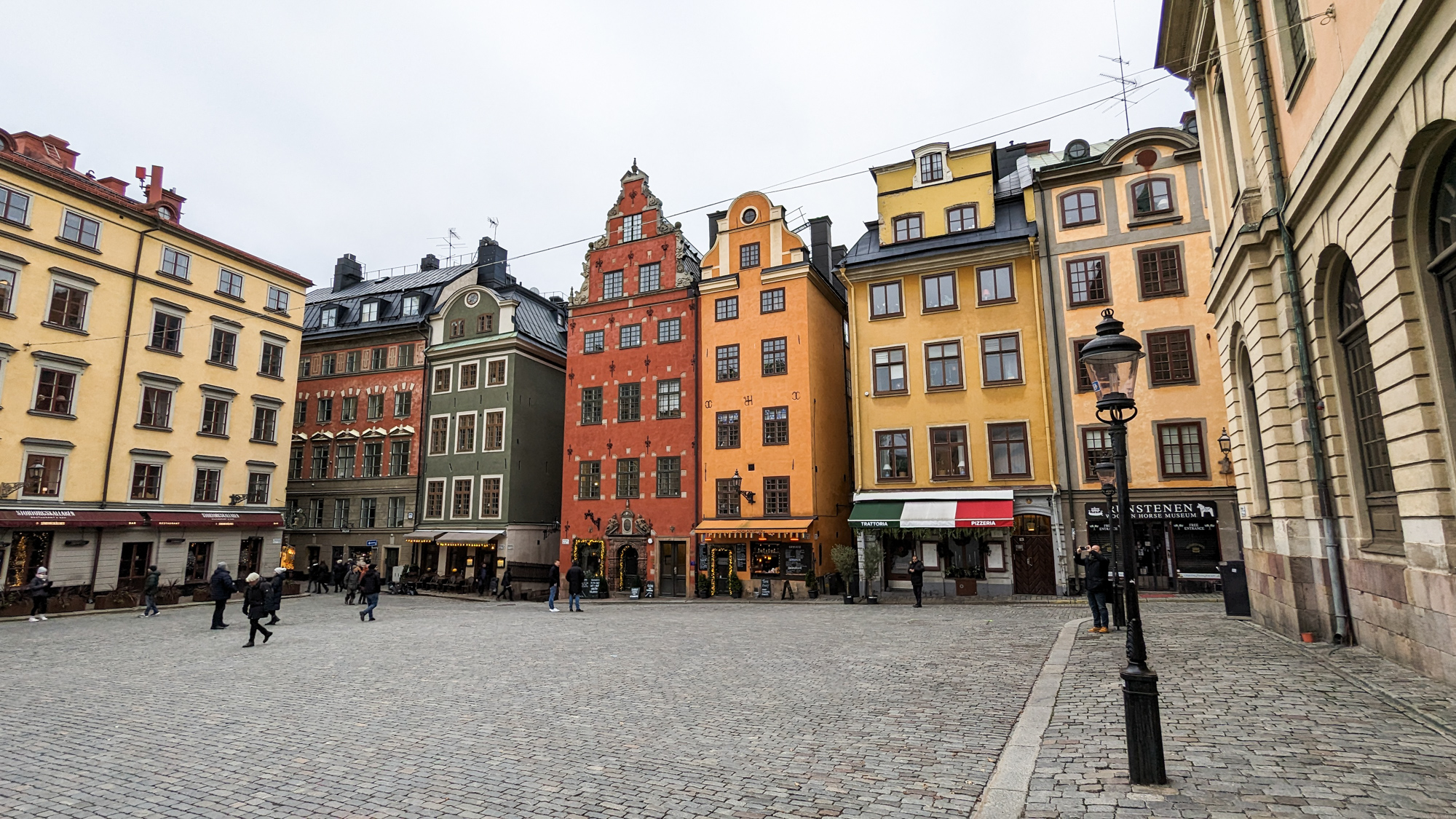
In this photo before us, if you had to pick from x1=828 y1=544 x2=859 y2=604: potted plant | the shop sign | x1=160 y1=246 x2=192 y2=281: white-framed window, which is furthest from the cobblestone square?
x1=160 y1=246 x2=192 y2=281: white-framed window

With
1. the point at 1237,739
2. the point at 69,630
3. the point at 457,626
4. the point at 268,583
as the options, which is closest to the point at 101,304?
the point at 69,630

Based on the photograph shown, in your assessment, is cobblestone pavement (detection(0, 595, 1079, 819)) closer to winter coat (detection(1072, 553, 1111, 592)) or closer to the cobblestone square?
the cobblestone square

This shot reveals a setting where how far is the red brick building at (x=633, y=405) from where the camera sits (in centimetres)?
3403

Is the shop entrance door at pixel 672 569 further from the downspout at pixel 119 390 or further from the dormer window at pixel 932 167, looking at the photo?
the downspout at pixel 119 390

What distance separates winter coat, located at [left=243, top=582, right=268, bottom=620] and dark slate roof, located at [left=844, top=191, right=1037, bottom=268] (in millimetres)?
23081

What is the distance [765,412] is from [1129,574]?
25.9 m

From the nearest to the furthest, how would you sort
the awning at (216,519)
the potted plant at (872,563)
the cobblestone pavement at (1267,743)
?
the cobblestone pavement at (1267,743), the potted plant at (872,563), the awning at (216,519)

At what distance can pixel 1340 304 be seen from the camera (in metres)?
11.4

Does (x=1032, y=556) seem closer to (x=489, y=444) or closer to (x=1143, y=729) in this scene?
(x=1143, y=729)

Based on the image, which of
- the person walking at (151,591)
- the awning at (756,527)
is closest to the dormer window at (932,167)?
the awning at (756,527)

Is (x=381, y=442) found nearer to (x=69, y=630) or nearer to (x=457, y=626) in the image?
(x=69, y=630)

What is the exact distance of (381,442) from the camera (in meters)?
41.2

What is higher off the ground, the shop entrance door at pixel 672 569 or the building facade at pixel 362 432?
the building facade at pixel 362 432

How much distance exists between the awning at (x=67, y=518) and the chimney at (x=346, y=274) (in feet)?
76.5
